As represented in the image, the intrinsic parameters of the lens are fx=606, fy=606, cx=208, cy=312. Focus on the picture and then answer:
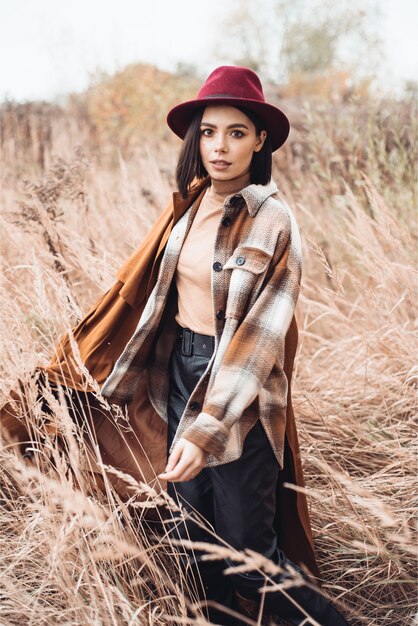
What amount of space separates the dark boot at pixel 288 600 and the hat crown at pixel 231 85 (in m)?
1.35

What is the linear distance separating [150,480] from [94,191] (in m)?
3.13

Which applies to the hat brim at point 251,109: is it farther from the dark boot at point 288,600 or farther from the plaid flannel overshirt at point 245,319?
the dark boot at point 288,600

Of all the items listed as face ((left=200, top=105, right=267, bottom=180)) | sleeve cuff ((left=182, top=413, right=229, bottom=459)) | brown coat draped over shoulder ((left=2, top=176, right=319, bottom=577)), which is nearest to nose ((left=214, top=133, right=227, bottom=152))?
face ((left=200, top=105, right=267, bottom=180))

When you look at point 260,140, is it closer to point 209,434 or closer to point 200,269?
point 200,269

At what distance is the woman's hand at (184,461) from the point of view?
143cm

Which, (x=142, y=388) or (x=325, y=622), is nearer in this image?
(x=325, y=622)

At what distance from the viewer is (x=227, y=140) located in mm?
1718

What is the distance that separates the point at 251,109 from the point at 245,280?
1.67 ft

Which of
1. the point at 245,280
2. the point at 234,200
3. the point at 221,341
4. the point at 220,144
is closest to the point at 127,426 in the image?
the point at 221,341

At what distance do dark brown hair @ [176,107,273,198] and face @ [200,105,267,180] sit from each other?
0.10 feet

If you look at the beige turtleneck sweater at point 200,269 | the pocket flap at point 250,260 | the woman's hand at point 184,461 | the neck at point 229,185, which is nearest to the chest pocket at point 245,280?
the pocket flap at point 250,260

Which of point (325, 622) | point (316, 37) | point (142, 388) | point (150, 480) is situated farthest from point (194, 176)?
point (316, 37)

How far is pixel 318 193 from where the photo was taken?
198 inches

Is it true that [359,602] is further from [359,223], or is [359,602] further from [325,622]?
[359,223]
